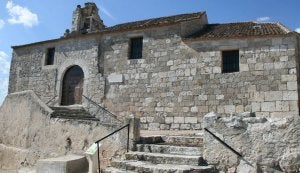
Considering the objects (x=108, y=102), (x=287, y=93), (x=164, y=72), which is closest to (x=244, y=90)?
(x=287, y=93)

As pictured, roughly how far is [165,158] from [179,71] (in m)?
6.59

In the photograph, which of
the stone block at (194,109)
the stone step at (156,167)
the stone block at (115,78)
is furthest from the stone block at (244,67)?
the stone step at (156,167)

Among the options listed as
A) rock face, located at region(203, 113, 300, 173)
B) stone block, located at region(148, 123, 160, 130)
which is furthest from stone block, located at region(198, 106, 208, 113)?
rock face, located at region(203, 113, 300, 173)

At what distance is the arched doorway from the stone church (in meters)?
0.05

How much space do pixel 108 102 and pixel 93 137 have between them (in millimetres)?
6247

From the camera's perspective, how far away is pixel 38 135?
31.6 feet

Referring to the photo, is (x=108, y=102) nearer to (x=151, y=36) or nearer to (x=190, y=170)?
(x=151, y=36)

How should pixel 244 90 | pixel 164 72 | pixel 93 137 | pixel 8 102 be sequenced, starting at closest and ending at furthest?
pixel 93 137
pixel 8 102
pixel 244 90
pixel 164 72

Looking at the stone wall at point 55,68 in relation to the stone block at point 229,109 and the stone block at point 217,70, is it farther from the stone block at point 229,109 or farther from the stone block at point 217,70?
the stone block at point 229,109

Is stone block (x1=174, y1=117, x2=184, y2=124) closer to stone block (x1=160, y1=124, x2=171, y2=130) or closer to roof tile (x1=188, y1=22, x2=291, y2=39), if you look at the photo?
stone block (x1=160, y1=124, x2=171, y2=130)

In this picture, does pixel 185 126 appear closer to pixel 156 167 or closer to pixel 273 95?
pixel 273 95

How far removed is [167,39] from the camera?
13461 mm

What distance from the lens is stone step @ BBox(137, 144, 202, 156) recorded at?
23.1ft

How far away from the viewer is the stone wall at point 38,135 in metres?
7.89
